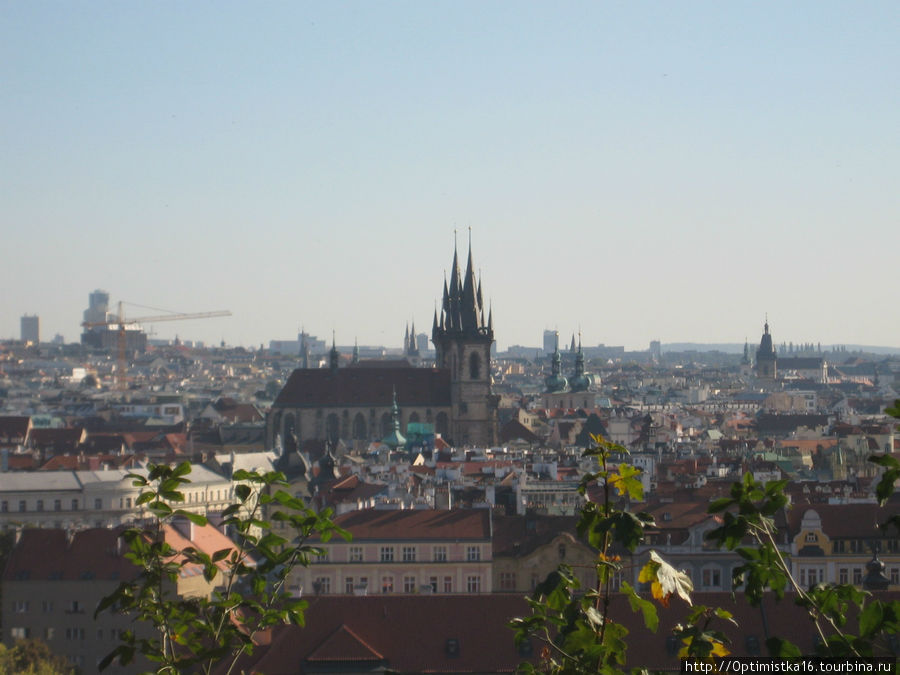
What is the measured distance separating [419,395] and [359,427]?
583cm

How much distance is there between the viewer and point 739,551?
9.24 metres

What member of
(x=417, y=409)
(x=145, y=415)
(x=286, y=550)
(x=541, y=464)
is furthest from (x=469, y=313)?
(x=286, y=550)

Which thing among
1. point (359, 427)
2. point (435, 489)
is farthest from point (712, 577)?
point (359, 427)

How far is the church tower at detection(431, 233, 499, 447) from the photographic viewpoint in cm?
11956

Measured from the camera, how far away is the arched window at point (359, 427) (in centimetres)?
12759

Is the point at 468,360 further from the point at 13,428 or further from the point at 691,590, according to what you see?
the point at 691,590

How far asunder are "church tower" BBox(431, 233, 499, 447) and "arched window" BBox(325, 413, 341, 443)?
Result: 30.5 ft

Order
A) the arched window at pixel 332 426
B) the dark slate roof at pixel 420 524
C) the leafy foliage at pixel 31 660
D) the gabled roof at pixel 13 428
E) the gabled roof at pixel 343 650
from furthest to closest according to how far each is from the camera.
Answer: the gabled roof at pixel 13 428 → the arched window at pixel 332 426 → the dark slate roof at pixel 420 524 → the leafy foliage at pixel 31 660 → the gabled roof at pixel 343 650

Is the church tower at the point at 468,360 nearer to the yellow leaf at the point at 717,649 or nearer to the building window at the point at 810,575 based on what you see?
the building window at the point at 810,575

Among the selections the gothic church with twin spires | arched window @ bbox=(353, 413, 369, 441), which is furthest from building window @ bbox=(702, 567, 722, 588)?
arched window @ bbox=(353, 413, 369, 441)

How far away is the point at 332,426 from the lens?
127438mm

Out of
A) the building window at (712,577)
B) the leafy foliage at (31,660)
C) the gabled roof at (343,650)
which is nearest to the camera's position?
the gabled roof at (343,650)

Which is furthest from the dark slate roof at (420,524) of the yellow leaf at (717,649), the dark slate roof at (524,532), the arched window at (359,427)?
the arched window at (359,427)

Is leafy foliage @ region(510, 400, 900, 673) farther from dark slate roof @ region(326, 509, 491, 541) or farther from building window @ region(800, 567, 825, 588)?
dark slate roof @ region(326, 509, 491, 541)
